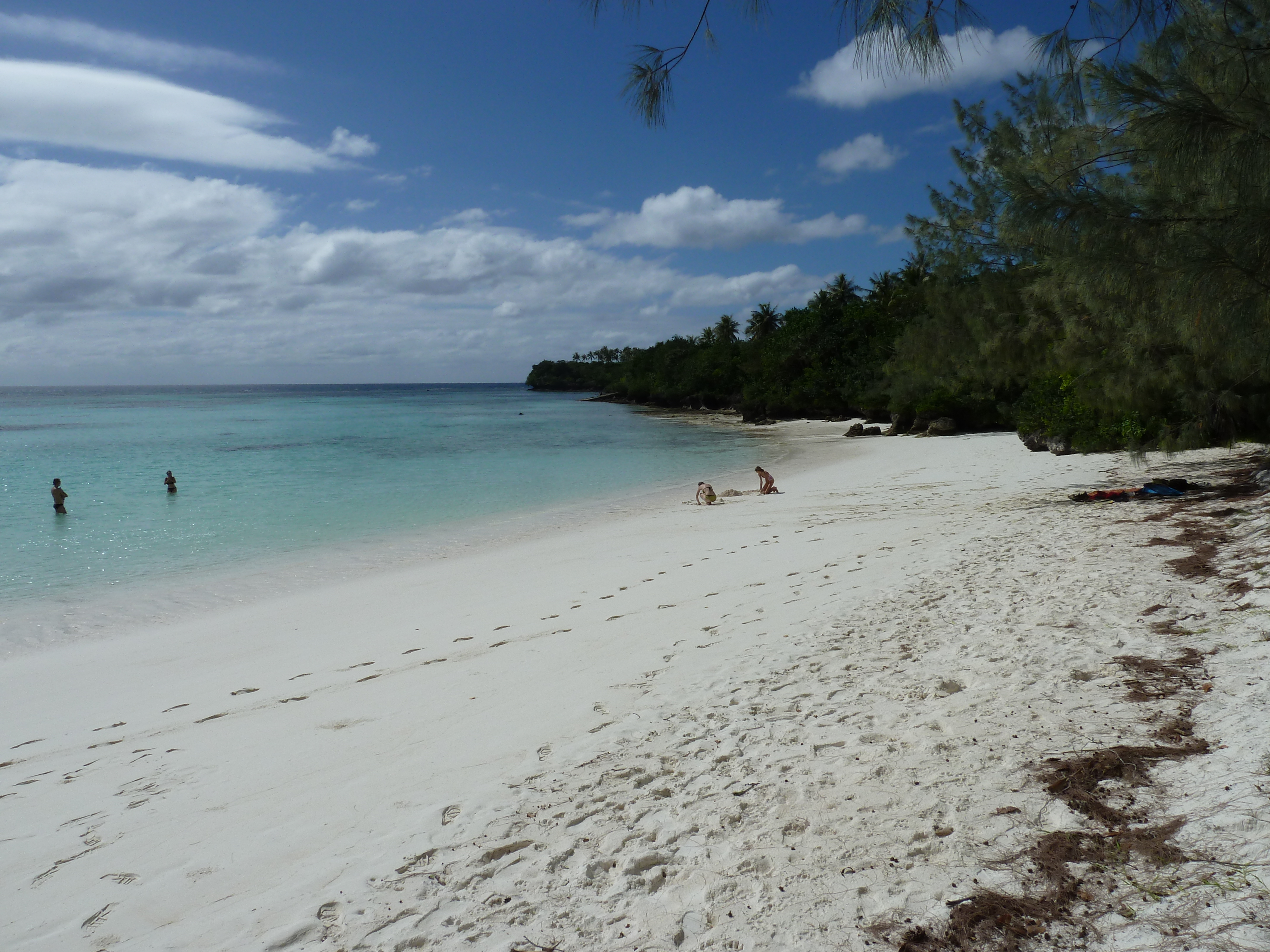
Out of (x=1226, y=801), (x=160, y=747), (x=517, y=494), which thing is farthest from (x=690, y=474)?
(x=1226, y=801)

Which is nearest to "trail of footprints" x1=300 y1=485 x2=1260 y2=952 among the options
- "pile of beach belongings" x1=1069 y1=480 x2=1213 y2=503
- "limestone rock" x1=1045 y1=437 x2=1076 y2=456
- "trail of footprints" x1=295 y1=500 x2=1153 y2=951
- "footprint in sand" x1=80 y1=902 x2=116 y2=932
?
"trail of footprints" x1=295 y1=500 x2=1153 y2=951

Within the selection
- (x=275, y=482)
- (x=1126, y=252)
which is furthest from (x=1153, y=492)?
(x=275, y=482)

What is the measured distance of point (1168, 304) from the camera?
6.18 meters

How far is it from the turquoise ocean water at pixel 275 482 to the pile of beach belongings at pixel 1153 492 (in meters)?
11.8

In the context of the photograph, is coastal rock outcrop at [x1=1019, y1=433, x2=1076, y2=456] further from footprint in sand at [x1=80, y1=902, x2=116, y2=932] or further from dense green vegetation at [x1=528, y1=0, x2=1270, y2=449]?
footprint in sand at [x1=80, y1=902, x2=116, y2=932]

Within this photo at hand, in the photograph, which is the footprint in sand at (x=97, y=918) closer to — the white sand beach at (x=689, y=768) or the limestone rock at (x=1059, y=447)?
the white sand beach at (x=689, y=768)

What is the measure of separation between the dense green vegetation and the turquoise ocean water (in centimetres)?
1080

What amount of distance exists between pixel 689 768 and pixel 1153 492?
9337mm

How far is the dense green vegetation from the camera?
4.90m

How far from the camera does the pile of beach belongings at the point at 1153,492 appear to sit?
10070mm

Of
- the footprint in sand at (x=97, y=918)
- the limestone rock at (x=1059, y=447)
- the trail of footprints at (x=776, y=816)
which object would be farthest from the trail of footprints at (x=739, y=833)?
the limestone rock at (x=1059, y=447)

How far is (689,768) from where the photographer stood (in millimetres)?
3791

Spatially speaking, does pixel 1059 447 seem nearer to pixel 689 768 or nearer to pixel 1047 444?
pixel 1047 444

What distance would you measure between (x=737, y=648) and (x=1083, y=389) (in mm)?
8422
